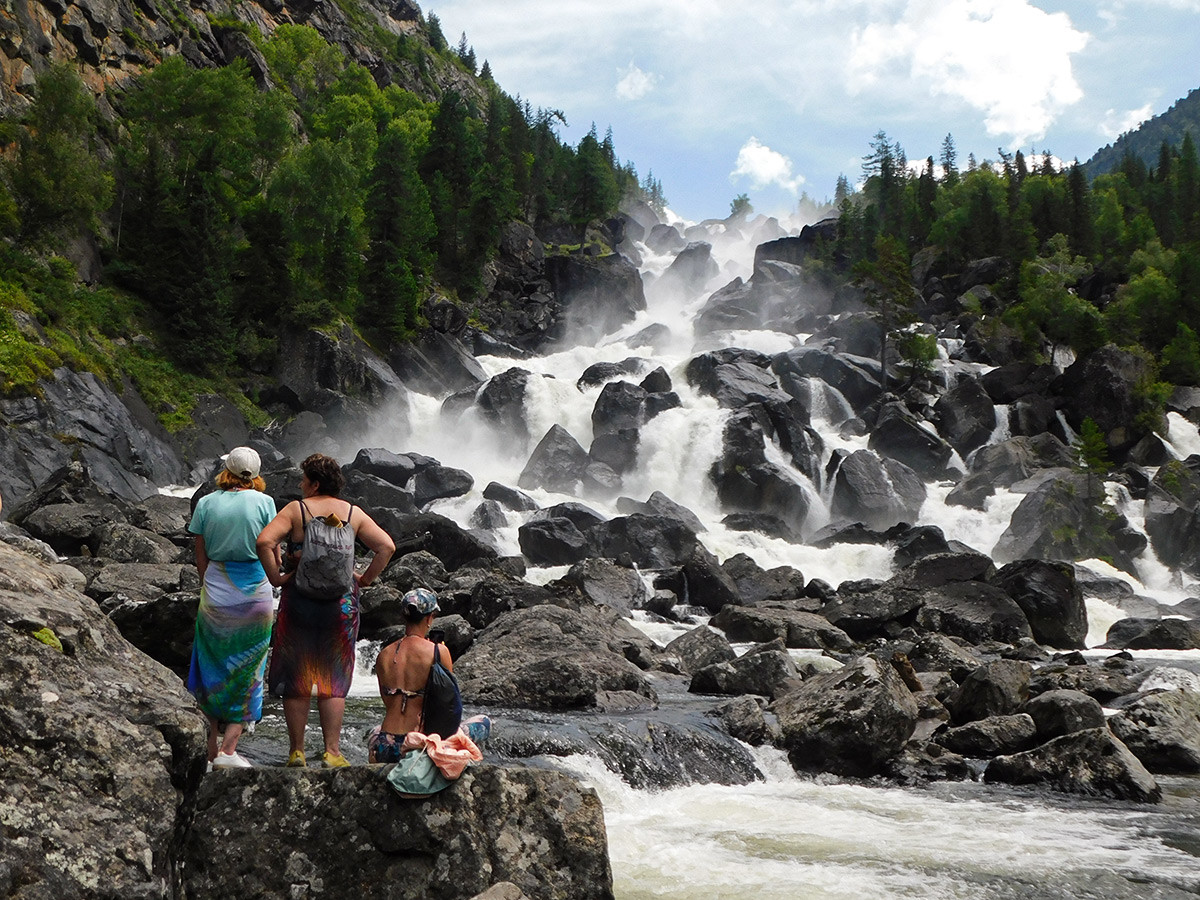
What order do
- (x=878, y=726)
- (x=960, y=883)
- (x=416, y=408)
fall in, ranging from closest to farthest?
(x=960, y=883) → (x=878, y=726) → (x=416, y=408)

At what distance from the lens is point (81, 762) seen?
188 inches

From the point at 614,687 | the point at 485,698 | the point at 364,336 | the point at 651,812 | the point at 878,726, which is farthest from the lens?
the point at 364,336

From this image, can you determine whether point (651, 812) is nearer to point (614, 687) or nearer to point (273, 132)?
point (614, 687)

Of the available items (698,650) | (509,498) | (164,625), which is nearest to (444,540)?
(509,498)

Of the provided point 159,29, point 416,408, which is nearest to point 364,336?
point 416,408

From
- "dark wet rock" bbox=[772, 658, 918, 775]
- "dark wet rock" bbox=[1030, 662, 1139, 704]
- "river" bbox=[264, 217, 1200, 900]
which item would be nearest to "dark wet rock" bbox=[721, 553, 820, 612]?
"dark wet rock" bbox=[1030, 662, 1139, 704]

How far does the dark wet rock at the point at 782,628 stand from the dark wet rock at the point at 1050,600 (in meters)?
6.82

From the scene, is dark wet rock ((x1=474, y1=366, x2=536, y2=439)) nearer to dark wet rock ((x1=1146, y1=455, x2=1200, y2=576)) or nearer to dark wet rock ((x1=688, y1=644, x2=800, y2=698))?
dark wet rock ((x1=1146, y1=455, x2=1200, y2=576))

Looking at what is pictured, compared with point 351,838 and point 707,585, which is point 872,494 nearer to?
point 707,585

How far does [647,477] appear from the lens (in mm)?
43469

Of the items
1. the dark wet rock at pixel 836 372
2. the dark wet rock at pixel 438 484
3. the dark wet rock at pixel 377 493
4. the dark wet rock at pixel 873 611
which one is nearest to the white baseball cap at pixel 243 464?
the dark wet rock at pixel 873 611

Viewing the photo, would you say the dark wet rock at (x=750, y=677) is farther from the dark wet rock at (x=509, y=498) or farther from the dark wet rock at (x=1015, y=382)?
the dark wet rock at (x=1015, y=382)

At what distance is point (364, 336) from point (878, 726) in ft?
153

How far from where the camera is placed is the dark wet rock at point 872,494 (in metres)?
42.5
